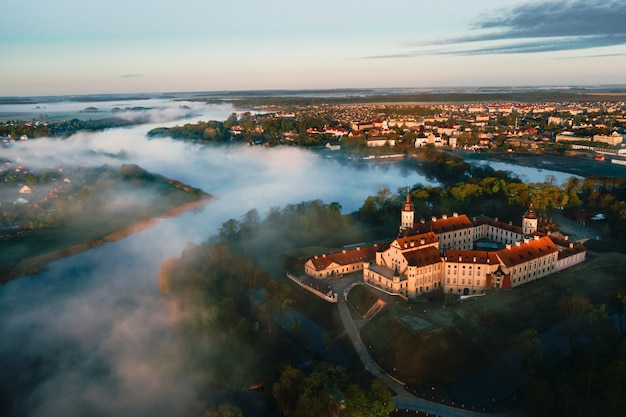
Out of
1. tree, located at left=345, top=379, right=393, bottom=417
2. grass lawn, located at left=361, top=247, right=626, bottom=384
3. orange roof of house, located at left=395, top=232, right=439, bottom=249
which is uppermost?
orange roof of house, located at left=395, top=232, right=439, bottom=249

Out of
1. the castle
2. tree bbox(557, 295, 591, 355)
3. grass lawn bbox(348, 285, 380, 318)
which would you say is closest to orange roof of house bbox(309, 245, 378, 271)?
the castle

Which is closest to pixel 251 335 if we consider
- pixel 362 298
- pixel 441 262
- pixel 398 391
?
pixel 362 298

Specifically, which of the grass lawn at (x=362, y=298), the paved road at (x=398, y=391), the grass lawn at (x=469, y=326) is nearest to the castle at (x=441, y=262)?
the grass lawn at (x=362, y=298)

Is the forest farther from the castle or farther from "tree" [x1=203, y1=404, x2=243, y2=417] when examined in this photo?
the castle

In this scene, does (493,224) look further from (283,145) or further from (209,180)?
(283,145)

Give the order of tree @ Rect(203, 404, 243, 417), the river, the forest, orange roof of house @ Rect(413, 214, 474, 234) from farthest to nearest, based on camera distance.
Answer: orange roof of house @ Rect(413, 214, 474, 234), the river, the forest, tree @ Rect(203, 404, 243, 417)

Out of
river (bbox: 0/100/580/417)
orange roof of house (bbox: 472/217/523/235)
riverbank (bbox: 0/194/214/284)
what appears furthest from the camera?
orange roof of house (bbox: 472/217/523/235)

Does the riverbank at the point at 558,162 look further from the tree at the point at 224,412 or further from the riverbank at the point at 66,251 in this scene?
the tree at the point at 224,412
